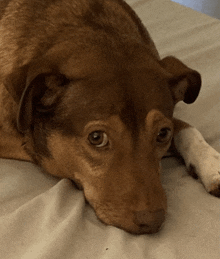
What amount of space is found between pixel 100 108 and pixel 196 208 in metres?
0.69

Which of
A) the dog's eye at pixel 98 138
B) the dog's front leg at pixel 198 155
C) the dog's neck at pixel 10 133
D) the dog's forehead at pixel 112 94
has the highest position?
the dog's forehead at pixel 112 94

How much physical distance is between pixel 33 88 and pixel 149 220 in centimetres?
82

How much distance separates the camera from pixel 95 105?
1750 millimetres

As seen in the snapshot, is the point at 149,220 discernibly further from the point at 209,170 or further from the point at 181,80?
the point at 181,80

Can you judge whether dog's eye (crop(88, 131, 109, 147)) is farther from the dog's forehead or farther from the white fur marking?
the white fur marking

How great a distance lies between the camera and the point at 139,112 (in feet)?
5.78

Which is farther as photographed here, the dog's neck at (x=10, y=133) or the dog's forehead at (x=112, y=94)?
the dog's neck at (x=10, y=133)

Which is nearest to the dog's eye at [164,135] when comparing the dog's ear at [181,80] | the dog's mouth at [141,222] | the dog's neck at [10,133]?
the dog's ear at [181,80]

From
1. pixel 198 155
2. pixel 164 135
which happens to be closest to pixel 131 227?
pixel 164 135

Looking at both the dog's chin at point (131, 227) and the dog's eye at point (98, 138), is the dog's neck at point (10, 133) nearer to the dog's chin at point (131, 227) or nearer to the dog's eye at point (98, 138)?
the dog's eye at point (98, 138)

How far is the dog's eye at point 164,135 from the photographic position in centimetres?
195

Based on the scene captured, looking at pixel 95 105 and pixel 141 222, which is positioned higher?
pixel 95 105

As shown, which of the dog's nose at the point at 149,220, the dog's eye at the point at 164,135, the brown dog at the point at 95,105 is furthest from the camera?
the dog's eye at the point at 164,135

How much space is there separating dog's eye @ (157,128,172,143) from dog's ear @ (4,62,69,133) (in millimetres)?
555
